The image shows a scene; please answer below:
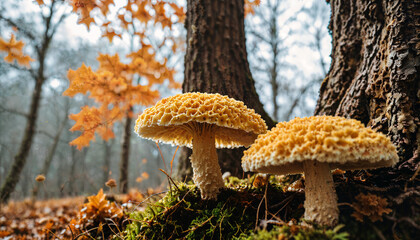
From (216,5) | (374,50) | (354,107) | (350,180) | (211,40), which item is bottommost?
(350,180)

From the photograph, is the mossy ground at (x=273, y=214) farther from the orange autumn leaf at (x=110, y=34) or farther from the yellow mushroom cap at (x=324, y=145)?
the orange autumn leaf at (x=110, y=34)

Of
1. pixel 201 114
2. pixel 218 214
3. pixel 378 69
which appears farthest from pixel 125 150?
pixel 378 69

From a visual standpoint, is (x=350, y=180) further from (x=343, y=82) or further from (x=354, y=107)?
(x=343, y=82)

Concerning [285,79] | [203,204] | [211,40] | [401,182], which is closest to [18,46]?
[211,40]

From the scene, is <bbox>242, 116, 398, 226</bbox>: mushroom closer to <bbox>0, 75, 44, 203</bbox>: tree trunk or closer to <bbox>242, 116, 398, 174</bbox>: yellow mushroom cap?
<bbox>242, 116, 398, 174</bbox>: yellow mushroom cap

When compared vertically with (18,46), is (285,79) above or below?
above

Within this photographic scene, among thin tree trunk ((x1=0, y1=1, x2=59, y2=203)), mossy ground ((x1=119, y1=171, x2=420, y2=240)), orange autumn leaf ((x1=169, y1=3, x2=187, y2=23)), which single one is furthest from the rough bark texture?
thin tree trunk ((x1=0, y1=1, x2=59, y2=203))

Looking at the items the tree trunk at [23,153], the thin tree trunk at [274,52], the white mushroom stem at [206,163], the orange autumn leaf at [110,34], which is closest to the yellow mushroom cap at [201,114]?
the white mushroom stem at [206,163]
